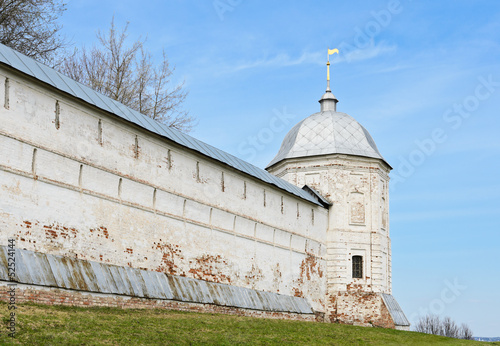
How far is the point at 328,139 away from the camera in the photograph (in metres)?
26.6

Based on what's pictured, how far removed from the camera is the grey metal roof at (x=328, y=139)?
26172 millimetres

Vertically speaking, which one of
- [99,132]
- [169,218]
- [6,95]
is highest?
[6,95]

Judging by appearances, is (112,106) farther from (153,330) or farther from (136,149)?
(153,330)

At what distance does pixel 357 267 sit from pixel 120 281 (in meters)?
12.9

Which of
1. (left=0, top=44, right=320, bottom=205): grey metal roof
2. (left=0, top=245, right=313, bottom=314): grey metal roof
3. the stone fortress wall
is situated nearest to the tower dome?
the stone fortress wall

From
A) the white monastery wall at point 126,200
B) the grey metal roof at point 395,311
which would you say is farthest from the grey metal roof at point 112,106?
the grey metal roof at point 395,311

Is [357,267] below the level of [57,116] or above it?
below

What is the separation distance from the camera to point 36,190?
12.6 meters

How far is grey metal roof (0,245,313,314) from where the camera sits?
11.9 meters

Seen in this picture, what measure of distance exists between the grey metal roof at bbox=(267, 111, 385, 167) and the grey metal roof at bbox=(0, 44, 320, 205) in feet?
15.6

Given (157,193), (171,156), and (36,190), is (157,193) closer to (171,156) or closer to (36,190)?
(171,156)

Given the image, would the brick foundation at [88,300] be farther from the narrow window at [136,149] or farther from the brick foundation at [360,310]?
the brick foundation at [360,310]

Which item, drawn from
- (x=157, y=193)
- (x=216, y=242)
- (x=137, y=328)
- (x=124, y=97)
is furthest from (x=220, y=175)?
(x=124, y=97)

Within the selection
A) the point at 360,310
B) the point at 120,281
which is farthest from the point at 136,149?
the point at 360,310
